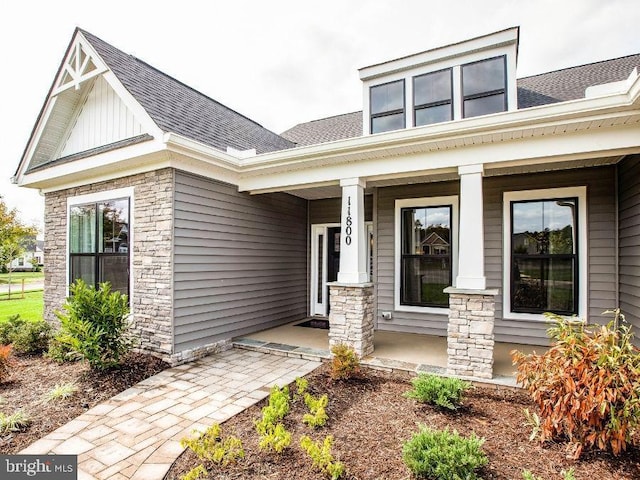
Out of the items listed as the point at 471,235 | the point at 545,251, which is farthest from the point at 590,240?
the point at 471,235

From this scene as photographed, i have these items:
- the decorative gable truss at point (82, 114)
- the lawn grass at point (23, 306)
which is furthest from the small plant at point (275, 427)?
the lawn grass at point (23, 306)

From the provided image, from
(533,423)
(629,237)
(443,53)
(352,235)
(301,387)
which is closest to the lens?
(533,423)

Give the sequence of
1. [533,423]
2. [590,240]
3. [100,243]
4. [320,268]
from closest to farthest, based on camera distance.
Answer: [533,423] → [590,240] → [100,243] → [320,268]

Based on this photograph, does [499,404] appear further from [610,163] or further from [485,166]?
[610,163]

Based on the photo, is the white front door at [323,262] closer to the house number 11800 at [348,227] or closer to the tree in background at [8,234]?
the house number 11800 at [348,227]

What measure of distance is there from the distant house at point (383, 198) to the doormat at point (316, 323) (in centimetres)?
61

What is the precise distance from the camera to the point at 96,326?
4.28 m

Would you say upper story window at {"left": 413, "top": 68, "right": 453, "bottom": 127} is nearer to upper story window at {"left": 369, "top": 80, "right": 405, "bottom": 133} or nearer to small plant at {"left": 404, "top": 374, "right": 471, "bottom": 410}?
upper story window at {"left": 369, "top": 80, "right": 405, "bottom": 133}

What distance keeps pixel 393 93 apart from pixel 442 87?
0.80 metres

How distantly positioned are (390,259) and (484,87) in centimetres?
320

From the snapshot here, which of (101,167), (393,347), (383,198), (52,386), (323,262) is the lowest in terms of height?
(52,386)

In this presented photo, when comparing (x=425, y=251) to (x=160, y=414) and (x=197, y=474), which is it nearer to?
(x=160, y=414)

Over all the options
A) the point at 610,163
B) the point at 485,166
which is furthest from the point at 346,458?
the point at 610,163

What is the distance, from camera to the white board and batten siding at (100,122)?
5508 millimetres
